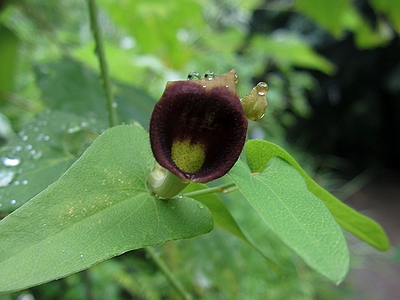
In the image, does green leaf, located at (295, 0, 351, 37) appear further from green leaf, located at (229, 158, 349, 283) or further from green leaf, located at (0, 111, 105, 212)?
green leaf, located at (229, 158, 349, 283)

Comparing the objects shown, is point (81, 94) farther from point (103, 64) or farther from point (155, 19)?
point (155, 19)

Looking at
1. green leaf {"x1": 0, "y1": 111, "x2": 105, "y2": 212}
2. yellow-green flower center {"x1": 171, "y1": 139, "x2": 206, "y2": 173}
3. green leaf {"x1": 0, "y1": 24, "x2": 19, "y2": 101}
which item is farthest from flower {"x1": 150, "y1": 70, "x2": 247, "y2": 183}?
green leaf {"x1": 0, "y1": 24, "x2": 19, "y2": 101}

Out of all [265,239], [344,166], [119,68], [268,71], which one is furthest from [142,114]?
[344,166]

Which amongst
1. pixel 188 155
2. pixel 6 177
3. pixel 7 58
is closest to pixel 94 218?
pixel 188 155

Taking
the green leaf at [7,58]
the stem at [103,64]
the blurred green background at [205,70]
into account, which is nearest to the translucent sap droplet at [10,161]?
the stem at [103,64]

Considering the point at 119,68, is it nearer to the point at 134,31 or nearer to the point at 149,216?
the point at 134,31

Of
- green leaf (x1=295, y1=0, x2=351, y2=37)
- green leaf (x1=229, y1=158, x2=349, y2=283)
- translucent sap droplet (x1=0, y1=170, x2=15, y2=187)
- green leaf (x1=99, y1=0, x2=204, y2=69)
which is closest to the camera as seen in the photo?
green leaf (x1=229, y1=158, x2=349, y2=283)

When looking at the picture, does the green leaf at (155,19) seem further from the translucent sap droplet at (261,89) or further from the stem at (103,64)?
the translucent sap droplet at (261,89)
